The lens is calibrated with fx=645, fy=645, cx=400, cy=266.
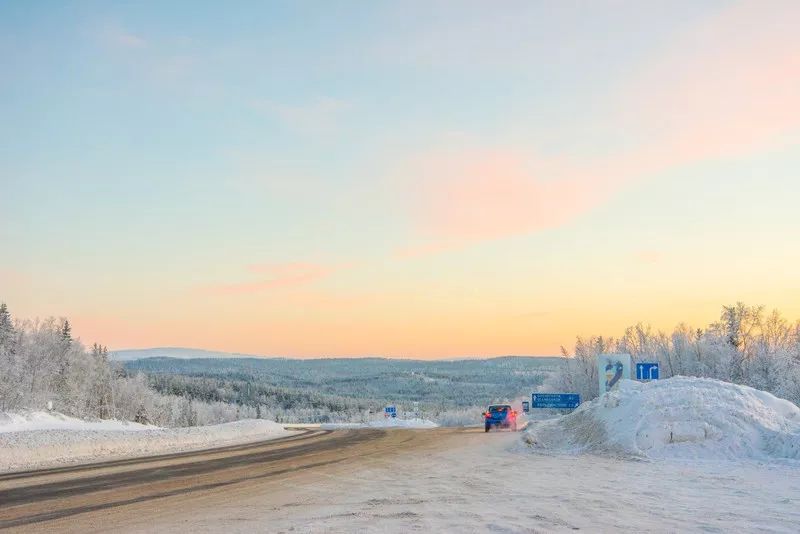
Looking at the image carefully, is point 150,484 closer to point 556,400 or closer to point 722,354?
point 556,400

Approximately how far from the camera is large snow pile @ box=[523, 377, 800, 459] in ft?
70.6

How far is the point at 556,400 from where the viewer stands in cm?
4831

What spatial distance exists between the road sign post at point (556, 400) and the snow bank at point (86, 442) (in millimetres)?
19984

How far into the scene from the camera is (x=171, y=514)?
12672 mm

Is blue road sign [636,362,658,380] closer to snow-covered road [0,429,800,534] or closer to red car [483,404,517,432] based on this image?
red car [483,404,517,432]

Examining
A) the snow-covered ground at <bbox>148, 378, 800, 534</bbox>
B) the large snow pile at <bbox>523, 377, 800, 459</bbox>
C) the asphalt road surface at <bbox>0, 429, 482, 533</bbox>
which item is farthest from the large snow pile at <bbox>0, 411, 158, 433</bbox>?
the large snow pile at <bbox>523, 377, 800, 459</bbox>

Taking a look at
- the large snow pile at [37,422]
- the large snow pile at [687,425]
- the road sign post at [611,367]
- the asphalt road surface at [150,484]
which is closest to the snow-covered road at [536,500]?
the asphalt road surface at [150,484]

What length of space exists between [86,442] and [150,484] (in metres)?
13.0

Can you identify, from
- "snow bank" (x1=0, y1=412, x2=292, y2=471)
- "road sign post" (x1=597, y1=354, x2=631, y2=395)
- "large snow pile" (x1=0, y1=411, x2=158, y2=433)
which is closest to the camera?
"snow bank" (x1=0, y1=412, x2=292, y2=471)

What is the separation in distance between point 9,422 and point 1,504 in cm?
3211

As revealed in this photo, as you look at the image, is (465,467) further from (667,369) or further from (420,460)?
(667,369)

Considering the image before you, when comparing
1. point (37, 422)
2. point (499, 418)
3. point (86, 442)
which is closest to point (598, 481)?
point (86, 442)

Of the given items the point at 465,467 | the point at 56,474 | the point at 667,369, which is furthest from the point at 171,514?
the point at 667,369

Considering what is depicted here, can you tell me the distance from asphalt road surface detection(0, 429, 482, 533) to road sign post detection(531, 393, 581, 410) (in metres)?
21.7
